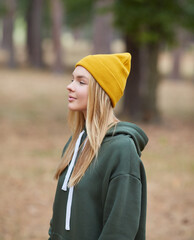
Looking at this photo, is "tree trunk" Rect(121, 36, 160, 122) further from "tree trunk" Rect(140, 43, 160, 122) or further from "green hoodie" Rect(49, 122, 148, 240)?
"green hoodie" Rect(49, 122, 148, 240)

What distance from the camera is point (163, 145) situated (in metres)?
10.6

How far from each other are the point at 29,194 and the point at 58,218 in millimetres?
4552

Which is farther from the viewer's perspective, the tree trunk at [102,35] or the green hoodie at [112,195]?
the tree trunk at [102,35]

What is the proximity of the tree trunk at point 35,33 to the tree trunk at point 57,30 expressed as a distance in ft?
9.75

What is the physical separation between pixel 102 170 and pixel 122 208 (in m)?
0.23

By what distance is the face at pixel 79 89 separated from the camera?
2416 millimetres

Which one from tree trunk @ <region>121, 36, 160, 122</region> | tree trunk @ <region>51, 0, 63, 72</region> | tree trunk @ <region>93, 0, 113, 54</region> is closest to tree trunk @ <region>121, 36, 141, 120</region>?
tree trunk @ <region>121, 36, 160, 122</region>

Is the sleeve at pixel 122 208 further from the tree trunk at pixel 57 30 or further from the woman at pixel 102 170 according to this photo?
the tree trunk at pixel 57 30

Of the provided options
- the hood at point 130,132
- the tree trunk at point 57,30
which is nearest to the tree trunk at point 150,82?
the hood at point 130,132

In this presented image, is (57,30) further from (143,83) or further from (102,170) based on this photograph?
(102,170)

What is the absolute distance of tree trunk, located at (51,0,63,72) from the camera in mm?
24938

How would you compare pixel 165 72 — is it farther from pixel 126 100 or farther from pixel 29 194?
pixel 29 194

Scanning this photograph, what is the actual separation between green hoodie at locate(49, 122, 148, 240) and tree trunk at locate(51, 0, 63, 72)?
23418mm

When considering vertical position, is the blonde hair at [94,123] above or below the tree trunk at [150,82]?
above
